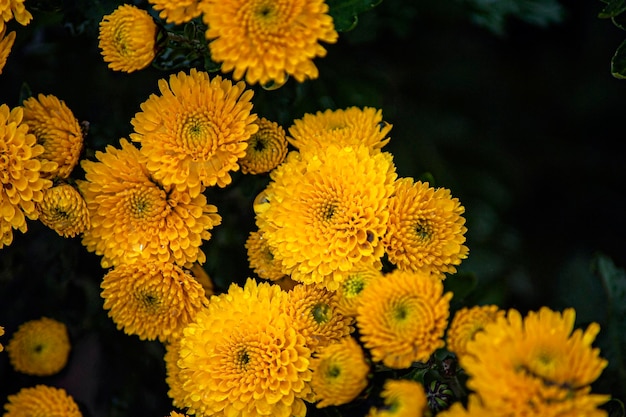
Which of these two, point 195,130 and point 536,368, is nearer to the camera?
point 536,368

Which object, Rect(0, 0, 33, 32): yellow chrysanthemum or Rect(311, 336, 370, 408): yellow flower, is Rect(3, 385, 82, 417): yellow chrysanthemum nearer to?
Rect(311, 336, 370, 408): yellow flower

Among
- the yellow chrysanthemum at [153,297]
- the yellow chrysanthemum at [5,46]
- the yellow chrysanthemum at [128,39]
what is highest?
the yellow chrysanthemum at [128,39]

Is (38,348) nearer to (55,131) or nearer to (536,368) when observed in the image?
(55,131)

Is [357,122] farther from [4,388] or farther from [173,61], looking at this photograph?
[4,388]

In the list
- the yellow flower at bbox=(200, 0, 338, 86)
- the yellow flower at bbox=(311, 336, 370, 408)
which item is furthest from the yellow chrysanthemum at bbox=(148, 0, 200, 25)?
the yellow flower at bbox=(311, 336, 370, 408)

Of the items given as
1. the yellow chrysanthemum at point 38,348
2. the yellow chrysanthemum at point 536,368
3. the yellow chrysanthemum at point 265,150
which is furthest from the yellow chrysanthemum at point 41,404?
the yellow chrysanthemum at point 536,368

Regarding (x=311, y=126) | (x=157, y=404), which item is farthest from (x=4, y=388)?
(x=311, y=126)

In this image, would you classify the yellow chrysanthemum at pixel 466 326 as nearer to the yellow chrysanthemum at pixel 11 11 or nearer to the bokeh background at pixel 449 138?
the bokeh background at pixel 449 138

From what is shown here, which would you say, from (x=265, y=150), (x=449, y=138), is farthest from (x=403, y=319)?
(x=449, y=138)
